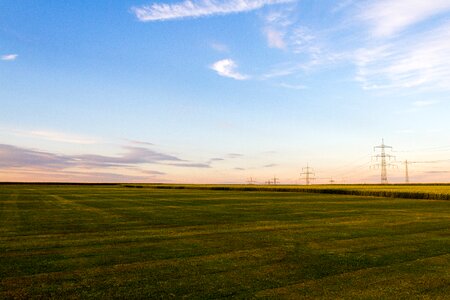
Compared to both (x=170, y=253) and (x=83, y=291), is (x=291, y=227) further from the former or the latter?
(x=83, y=291)

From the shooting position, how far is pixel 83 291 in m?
9.07

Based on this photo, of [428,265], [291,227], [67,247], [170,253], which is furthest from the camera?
[291,227]

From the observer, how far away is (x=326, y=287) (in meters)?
9.44

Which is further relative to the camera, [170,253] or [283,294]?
[170,253]

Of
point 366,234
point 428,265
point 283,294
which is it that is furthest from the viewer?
point 366,234

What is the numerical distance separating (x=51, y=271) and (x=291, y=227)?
1250 cm

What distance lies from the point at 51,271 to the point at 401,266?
32.2 feet

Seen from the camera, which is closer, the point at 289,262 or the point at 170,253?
the point at 289,262

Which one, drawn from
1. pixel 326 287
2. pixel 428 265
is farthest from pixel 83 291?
pixel 428 265

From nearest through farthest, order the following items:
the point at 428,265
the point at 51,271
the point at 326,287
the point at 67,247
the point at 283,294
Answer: the point at 283,294
the point at 326,287
the point at 51,271
the point at 428,265
the point at 67,247

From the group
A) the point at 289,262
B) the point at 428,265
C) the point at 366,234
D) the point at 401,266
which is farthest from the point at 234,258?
the point at 366,234

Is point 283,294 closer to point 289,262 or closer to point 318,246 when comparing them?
point 289,262

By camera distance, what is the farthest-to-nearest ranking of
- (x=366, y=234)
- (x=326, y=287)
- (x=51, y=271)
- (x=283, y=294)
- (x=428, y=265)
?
1. (x=366, y=234)
2. (x=428, y=265)
3. (x=51, y=271)
4. (x=326, y=287)
5. (x=283, y=294)

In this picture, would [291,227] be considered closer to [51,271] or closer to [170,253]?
[170,253]
